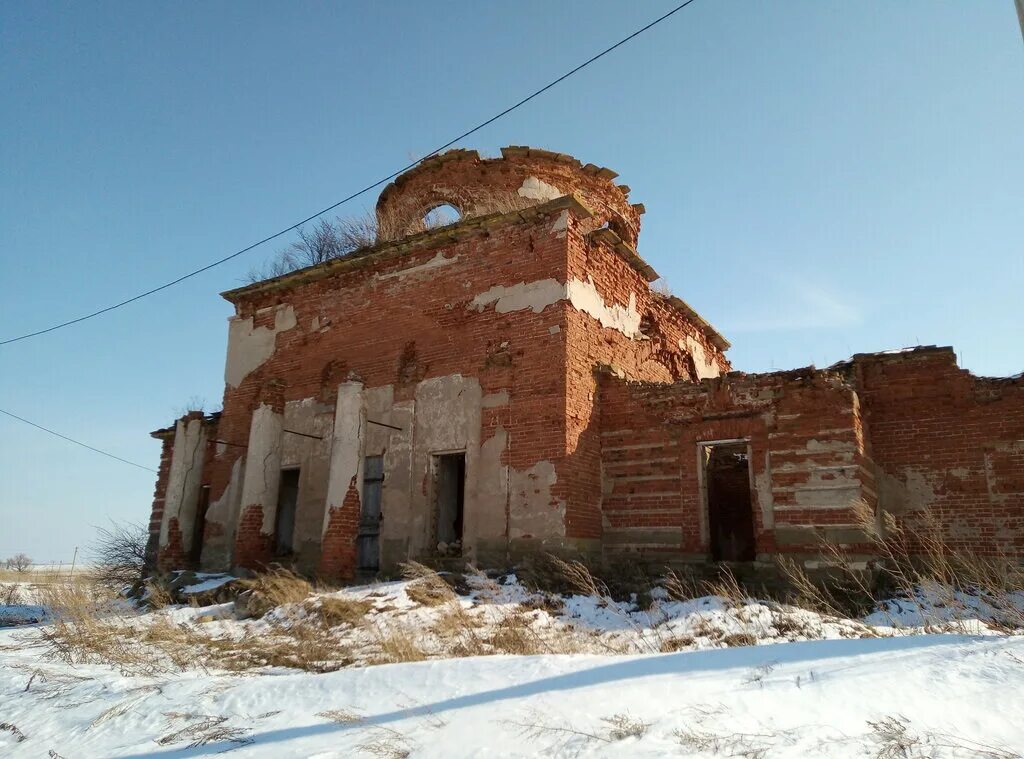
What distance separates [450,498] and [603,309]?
173 inches

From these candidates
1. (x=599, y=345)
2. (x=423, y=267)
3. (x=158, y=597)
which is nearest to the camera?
(x=158, y=597)

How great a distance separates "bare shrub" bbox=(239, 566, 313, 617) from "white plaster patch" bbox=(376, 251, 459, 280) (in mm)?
6009

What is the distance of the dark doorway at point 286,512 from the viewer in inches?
549

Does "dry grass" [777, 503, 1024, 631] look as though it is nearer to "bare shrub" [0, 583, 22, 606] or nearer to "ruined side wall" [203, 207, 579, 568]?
"ruined side wall" [203, 207, 579, 568]

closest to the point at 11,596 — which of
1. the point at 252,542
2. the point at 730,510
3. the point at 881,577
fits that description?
the point at 252,542

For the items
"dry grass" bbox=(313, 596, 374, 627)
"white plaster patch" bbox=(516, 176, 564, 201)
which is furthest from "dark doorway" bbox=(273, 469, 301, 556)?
"white plaster patch" bbox=(516, 176, 564, 201)

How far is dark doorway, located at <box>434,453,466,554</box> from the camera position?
12.3 metres

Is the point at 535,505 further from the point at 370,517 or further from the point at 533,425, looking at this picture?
the point at 370,517

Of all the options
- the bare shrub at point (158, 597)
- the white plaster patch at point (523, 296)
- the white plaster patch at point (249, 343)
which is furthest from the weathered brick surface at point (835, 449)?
the white plaster patch at point (249, 343)

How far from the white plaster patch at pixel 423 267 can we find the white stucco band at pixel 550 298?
1.11m

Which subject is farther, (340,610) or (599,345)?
(599,345)

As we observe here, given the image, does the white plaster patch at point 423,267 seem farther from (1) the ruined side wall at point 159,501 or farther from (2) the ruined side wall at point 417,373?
(1) the ruined side wall at point 159,501

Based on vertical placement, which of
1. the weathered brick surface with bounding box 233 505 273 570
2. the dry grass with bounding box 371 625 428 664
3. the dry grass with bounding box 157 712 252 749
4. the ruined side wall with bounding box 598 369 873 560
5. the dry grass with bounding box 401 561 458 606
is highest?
the ruined side wall with bounding box 598 369 873 560

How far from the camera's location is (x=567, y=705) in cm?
396
